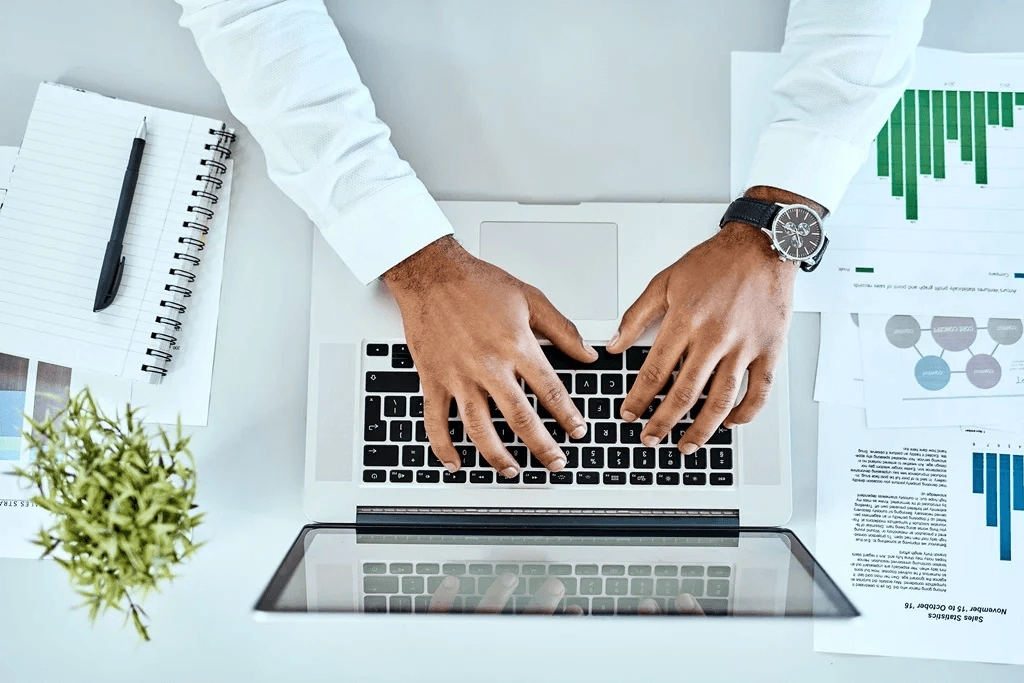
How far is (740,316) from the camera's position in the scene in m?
0.76

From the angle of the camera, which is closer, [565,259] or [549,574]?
[549,574]

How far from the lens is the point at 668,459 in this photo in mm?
774

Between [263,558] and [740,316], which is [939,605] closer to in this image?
[740,316]

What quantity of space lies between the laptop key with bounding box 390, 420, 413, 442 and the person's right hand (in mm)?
32

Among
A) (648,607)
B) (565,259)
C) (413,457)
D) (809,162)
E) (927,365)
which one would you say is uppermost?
(809,162)

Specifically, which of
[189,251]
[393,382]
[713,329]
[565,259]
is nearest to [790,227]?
[713,329]

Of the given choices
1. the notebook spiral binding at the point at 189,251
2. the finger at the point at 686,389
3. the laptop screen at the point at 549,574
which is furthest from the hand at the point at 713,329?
the notebook spiral binding at the point at 189,251

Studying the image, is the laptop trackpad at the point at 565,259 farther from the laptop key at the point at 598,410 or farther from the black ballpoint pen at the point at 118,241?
the black ballpoint pen at the point at 118,241

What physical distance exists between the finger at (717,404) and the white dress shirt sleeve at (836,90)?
0.20m

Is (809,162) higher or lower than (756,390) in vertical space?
higher

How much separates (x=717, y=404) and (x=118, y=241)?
2.23 ft

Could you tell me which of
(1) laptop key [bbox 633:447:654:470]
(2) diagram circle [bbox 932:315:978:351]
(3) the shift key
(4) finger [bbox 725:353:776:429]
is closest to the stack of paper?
(2) diagram circle [bbox 932:315:978:351]

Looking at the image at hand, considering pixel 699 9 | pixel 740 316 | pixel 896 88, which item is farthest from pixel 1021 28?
pixel 740 316

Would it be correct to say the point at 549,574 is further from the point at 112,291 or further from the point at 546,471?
the point at 112,291
